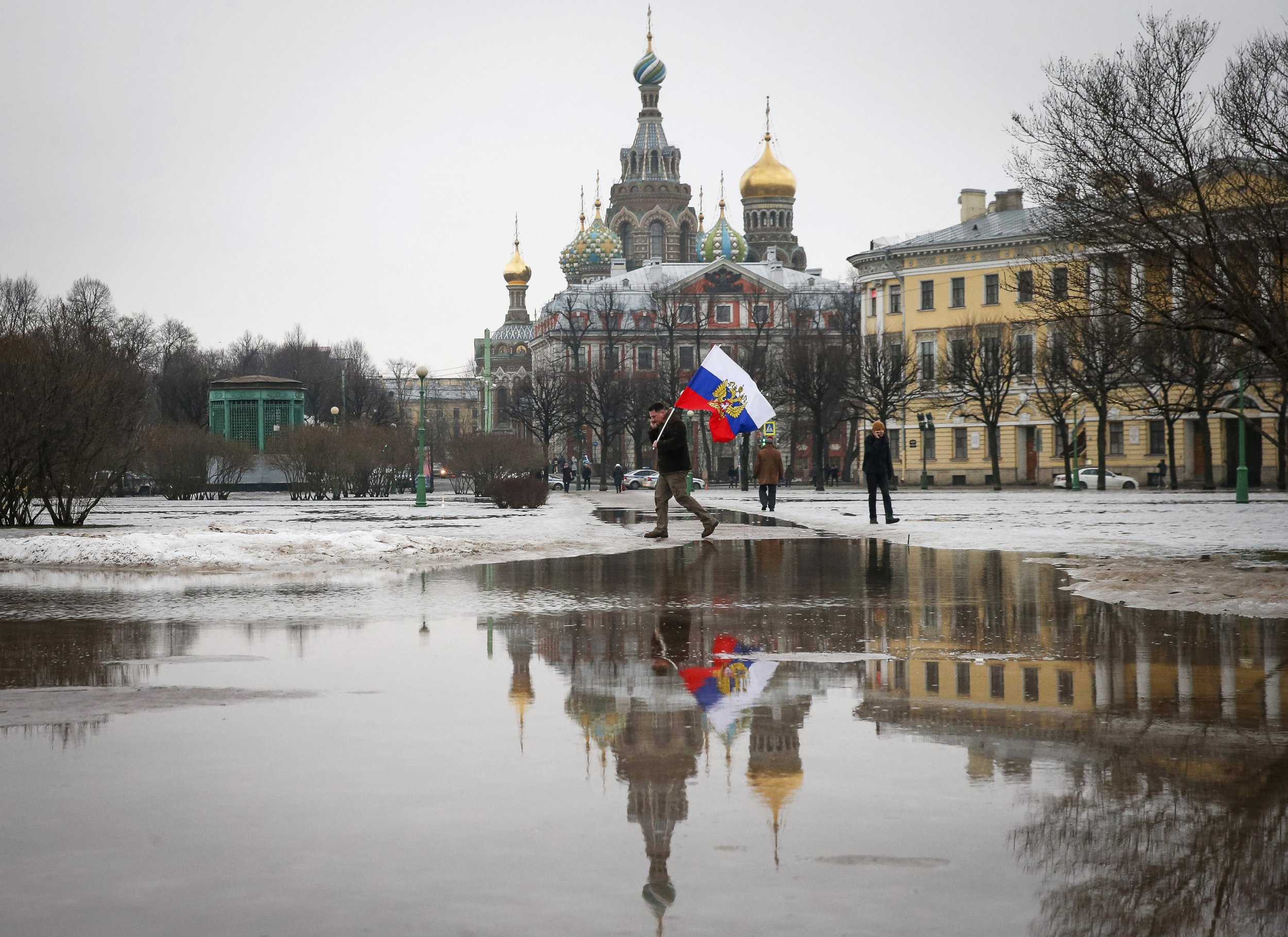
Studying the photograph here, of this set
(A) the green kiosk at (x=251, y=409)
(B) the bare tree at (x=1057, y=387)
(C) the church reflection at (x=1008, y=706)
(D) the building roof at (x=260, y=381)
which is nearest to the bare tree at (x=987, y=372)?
(B) the bare tree at (x=1057, y=387)

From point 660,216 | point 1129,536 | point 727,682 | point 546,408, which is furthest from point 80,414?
point 660,216

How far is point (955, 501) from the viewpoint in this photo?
1729 inches

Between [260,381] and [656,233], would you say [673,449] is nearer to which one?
[260,381]

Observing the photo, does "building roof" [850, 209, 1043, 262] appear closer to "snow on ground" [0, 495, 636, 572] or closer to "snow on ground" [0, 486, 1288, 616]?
"snow on ground" [0, 486, 1288, 616]

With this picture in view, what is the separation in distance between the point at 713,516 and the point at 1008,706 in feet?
82.0

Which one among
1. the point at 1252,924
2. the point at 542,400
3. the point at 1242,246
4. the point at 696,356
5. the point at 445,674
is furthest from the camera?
the point at 696,356

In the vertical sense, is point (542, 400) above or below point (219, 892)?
above

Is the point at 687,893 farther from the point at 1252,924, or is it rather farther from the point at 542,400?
the point at 542,400

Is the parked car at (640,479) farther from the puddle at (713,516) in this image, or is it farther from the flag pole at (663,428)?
the flag pole at (663,428)

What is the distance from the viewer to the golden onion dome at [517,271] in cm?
17225

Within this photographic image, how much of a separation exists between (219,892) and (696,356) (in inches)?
3901

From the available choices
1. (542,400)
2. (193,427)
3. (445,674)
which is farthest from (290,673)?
(542,400)

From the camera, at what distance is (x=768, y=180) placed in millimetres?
135500

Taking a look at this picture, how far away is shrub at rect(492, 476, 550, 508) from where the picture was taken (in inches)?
1471
